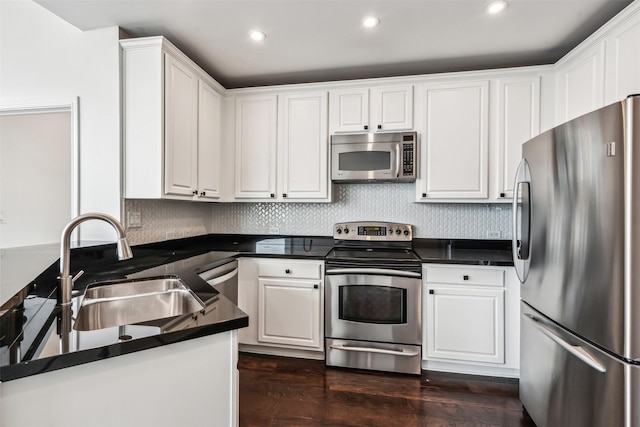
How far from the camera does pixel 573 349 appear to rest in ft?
4.59

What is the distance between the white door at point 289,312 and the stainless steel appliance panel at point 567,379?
1.39 meters

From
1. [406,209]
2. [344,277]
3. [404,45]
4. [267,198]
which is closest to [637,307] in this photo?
[344,277]

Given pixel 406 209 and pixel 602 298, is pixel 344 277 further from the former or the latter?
pixel 602 298

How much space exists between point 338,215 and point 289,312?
1.05 meters

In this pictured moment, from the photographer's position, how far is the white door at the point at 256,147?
2.92 metres

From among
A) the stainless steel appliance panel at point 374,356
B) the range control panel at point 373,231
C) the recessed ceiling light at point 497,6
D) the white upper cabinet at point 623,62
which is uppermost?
the recessed ceiling light at point 497,6

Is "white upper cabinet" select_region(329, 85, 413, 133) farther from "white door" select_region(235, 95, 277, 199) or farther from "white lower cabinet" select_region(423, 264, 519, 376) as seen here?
"white lower cabinet" select_region(423, 264, 519, 376)

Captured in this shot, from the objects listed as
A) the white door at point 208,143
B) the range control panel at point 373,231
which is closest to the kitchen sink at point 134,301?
the white door at point 208,143

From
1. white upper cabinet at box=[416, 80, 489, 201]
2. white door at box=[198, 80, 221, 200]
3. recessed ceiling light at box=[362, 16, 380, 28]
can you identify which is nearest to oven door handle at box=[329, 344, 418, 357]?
white upper cabinet at box=[416, 80, 489, 201]

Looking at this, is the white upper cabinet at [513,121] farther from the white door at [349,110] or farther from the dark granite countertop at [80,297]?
the white door at [349,110]

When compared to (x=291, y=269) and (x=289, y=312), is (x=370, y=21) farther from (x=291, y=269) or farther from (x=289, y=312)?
(x=289, y=312)

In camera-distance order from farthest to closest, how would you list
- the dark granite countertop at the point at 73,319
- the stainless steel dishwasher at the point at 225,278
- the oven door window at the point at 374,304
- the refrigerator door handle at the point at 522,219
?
the oven door window at the point at 374,304 < the stainless steel dishwasher at the point at 225,278 < the refrigerator door handle at the point at 522,219 < the dark granite countertop at the point at 73,319

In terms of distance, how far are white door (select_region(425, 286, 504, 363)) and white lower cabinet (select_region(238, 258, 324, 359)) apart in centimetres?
85

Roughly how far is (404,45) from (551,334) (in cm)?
209
